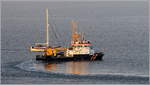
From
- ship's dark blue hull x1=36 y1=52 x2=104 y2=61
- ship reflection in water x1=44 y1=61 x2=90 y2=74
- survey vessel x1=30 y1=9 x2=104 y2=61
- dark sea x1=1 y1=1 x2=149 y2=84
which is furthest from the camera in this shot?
survey vessel x1=30 y1=9 x2=104 y2=61

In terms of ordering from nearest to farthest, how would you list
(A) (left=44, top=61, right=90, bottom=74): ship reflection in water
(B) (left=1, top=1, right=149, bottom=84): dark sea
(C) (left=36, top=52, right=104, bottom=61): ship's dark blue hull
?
(B) (left=1, top=1, right=149, bottom=84): dark sea < (A) (left=44, top=61, right=90, bottom=74): ship reflection in water < (C) (left=36, top=52, right=104, bottom=61): ship's dark blue hull

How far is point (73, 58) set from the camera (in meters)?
92.8

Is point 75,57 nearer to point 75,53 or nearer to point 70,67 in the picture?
point 75,53

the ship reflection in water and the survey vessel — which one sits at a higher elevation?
the survey vessel

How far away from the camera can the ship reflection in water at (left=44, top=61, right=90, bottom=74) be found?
268 ft

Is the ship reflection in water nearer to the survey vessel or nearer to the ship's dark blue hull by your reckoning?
the ship's dark blue hull

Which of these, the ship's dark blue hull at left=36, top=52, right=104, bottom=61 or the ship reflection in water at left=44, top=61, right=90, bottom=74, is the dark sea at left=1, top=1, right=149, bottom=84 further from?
the ship's dark blue hull at left=36, top=52, right=104, bottom=61

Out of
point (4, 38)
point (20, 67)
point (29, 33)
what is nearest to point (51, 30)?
point (4, 38)

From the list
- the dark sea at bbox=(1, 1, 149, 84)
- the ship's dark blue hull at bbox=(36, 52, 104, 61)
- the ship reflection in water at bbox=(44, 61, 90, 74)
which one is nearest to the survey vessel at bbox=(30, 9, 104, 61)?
the ship's dark blue hull at bbox=(36, 52, 104, 61)

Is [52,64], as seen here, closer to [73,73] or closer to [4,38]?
[73,73]

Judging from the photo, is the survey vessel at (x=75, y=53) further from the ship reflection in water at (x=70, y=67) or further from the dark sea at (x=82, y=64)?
the ship reflection in water at (x=70, y=67)

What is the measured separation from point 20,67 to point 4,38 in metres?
39.0

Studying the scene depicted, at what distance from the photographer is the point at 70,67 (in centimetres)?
8544

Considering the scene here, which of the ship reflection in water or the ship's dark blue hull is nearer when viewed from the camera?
the ship reflection in water
